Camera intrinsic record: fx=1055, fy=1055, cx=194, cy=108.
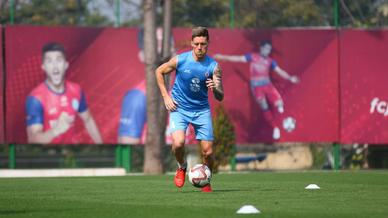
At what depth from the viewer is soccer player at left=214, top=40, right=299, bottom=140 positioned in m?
28.0

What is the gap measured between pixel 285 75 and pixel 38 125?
6.66 metres

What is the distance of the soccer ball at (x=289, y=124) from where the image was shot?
28.1 meters

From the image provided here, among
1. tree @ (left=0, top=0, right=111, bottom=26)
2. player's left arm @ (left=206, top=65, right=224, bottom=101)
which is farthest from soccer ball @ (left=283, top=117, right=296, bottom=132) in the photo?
player's left arm @ (left=206, top=65, right=224, bottom=101)

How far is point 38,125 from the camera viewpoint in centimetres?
2711

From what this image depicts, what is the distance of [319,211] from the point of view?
35.6ft

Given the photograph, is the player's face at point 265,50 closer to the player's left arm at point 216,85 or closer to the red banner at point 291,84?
the red banner at point 291,84

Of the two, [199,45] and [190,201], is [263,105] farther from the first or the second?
[190,201]

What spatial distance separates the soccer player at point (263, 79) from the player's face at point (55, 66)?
168 inches

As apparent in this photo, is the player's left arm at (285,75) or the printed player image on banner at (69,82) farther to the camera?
the player's left arm at (285,75)

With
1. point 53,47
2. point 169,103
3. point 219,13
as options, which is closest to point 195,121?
point 169,103

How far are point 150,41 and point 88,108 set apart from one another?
273 cm

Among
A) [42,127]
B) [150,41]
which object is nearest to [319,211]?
[150,41]

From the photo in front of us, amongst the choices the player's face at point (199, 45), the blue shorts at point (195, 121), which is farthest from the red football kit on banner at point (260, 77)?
the player's face at point (199, 45)

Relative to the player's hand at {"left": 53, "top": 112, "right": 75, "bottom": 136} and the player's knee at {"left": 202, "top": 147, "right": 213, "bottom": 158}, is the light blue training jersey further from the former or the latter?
the player's hand at {"left": 53, "top": 112, "right": 75, "bottom": 136}
